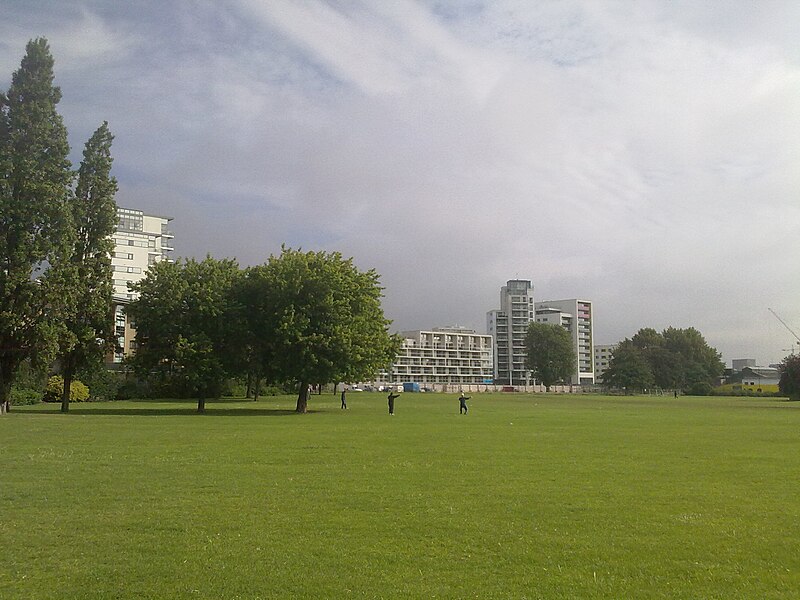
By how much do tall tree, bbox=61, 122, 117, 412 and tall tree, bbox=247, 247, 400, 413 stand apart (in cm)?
1184

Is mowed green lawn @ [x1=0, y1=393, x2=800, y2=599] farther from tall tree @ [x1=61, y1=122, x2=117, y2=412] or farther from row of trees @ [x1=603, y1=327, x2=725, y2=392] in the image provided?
row of trees @ [x1=603, y1=327, x2=725, y2=392]

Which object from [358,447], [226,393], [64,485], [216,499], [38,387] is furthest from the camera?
[226,393]

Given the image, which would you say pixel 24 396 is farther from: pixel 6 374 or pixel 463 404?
pixel 463 404

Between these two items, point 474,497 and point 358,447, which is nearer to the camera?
point 474,497

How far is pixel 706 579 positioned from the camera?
10078 millimetres

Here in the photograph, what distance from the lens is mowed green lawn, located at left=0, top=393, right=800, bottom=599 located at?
32.4ft

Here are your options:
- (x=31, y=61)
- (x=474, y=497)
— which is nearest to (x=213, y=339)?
(x=31, y=61)

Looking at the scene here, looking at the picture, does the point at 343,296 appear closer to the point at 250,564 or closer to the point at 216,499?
the point at 216,499

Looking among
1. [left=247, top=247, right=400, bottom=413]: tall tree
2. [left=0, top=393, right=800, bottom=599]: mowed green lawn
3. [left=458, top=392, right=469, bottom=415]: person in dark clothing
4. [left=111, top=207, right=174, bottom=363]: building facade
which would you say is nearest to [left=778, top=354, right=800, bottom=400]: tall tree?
[left=458, top=392, right=469, bottom=415]: person in dark clothing

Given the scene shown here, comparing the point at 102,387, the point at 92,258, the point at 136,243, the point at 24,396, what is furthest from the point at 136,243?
the point at 92,258

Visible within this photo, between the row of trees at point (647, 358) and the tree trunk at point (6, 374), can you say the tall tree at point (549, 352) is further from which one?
the tree trunk at point (6, 374)

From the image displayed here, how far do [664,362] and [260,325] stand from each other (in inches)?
5871

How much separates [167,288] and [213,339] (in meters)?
5.34

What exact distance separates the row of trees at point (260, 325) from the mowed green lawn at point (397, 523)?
28.6 metres
